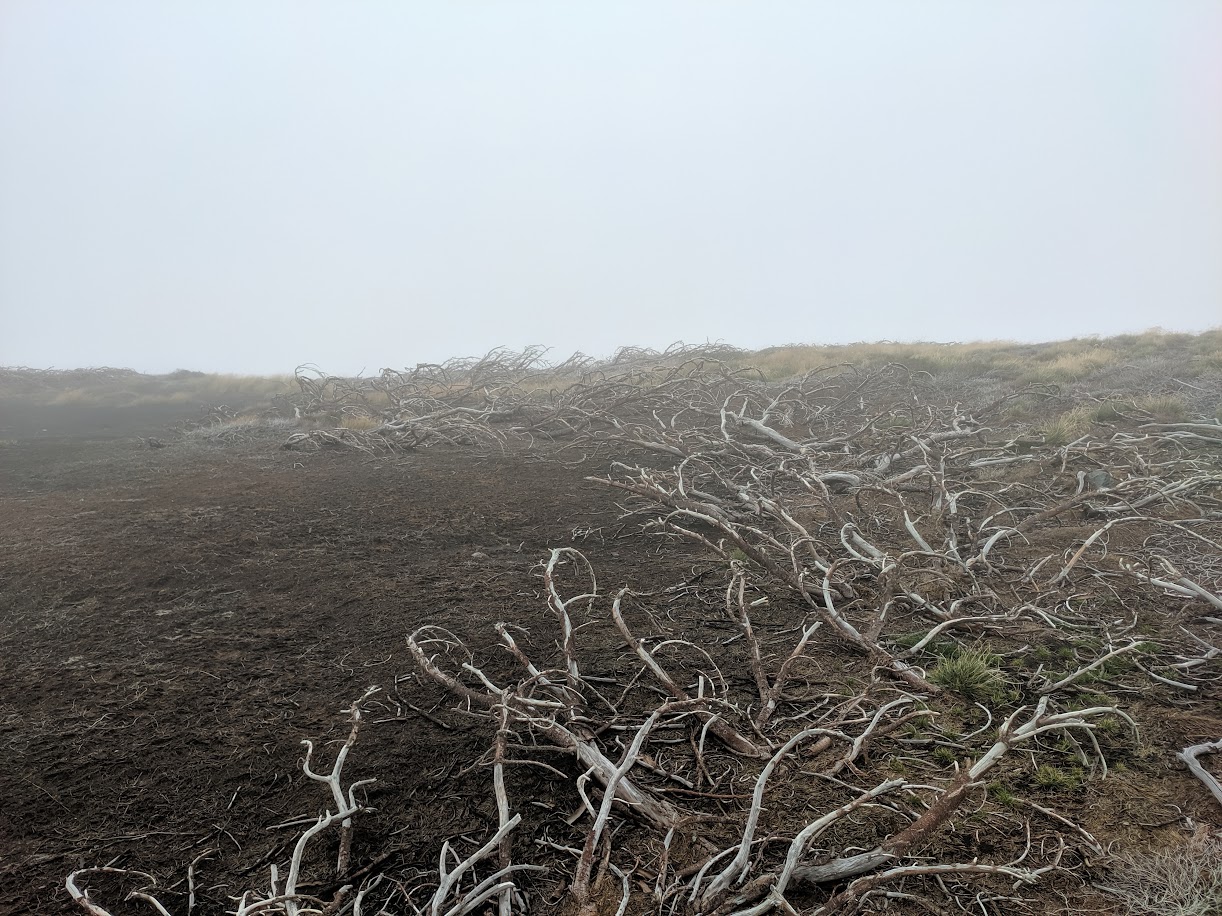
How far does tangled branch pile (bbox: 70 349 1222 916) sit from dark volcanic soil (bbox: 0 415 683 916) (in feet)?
0.62

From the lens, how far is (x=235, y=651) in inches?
113

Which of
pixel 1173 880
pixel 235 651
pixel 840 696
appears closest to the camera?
pixel 1173 880

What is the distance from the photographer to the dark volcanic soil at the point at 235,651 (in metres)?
1.83

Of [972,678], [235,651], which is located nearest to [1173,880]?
[972,678]

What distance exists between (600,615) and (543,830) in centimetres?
143

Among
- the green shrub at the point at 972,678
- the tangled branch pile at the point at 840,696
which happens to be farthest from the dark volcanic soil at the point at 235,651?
the green shrub at the point at 972,678

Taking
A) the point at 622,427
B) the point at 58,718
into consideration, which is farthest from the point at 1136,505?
the point at 58,718

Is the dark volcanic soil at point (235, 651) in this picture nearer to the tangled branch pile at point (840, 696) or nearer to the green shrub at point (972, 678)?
the tangled branch pile at point (840, 696)

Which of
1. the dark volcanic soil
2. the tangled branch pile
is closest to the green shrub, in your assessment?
the tangled branch pile

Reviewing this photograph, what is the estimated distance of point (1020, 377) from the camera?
9391 millimetres

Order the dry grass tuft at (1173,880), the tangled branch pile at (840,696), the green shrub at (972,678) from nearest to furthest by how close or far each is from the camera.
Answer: the dry grass tuft at (1173,880)
the tangled branch pile at (840,696)
the green shrub at (972,678)

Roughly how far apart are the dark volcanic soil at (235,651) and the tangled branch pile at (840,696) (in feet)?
0.62

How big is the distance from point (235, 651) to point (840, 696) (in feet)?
8.64

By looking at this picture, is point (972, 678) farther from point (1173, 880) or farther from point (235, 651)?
point (235, 651)
